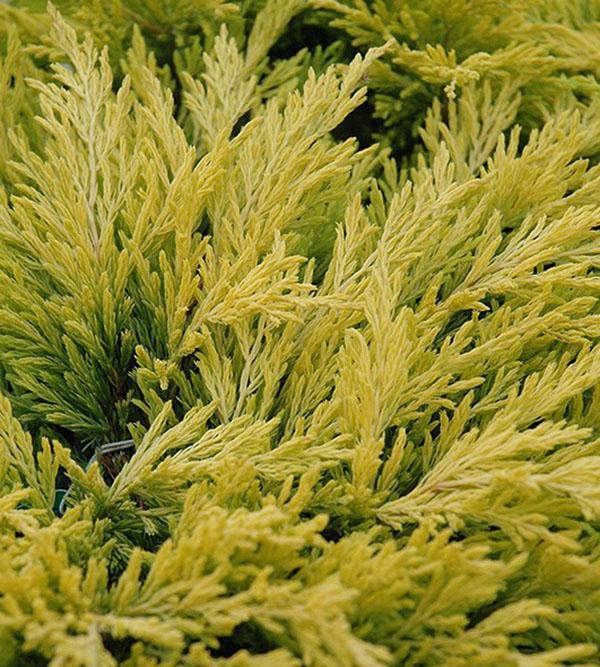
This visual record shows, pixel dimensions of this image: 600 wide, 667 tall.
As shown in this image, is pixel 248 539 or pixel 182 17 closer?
pixel 248 539

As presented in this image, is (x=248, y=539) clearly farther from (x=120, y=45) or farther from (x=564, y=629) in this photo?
(x=120, y=45)

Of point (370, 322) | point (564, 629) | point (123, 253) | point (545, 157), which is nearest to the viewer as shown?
point (564, 629)

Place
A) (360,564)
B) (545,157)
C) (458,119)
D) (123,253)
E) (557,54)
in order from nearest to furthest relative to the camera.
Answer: (360,564) < (123,253) < (545,157) < (458,119) < (557,54)

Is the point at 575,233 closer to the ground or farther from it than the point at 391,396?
farther from it

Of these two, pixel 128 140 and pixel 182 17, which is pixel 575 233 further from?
pixel 182 17

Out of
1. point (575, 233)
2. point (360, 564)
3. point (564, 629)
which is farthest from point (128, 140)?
point (564, 629)

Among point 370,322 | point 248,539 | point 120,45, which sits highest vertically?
point 120,45
